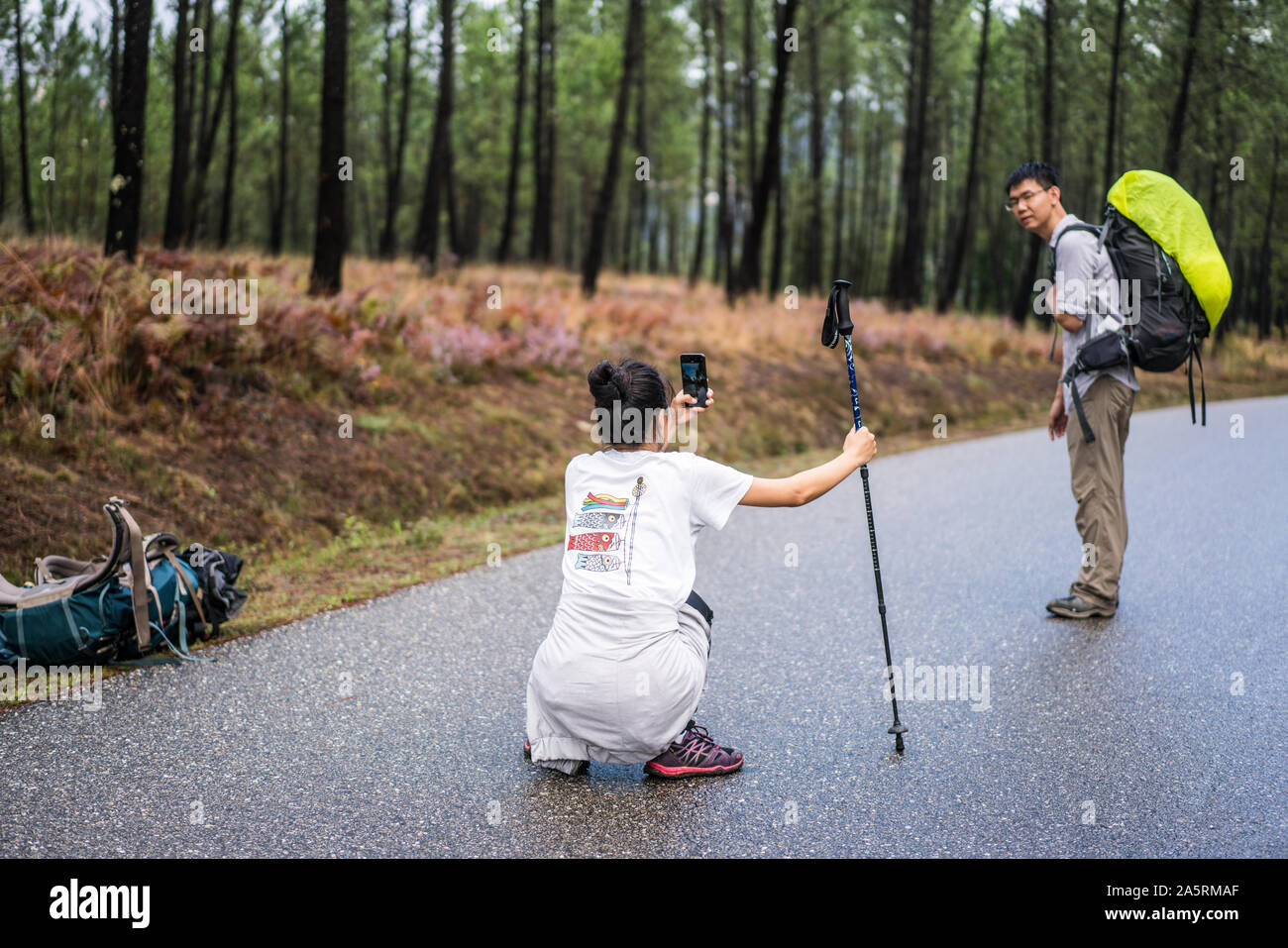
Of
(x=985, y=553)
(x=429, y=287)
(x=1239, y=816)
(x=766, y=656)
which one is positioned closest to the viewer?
→ (x=1239, y=816)

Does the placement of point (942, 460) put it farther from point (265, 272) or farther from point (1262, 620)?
point (265, 272)

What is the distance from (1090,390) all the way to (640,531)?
11.6ft

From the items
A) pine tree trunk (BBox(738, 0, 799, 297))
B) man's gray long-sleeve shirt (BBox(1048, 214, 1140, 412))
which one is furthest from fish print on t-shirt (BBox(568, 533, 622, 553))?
pine tree trunk (BBox(738, 0, 799, 297))

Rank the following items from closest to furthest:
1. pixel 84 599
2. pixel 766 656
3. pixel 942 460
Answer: pixel 84 599 → pixel 766 656 → pixel 942 460

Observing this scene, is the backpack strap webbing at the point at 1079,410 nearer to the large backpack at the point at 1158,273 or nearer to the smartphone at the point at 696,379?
the large backpack at the point at 1158,273

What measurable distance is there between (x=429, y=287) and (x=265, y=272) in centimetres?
351

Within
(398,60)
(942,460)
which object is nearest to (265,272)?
(942,460)

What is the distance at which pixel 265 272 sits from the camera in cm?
1348

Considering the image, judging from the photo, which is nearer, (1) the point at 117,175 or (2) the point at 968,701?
(2) the point at 968,701

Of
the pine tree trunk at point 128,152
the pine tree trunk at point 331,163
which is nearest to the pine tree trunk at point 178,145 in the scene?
the pine tree trunk at point 331,163

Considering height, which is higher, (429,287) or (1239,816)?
(429,287)

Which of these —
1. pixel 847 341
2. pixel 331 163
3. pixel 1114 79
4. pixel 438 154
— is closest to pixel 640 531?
pixel 847 341

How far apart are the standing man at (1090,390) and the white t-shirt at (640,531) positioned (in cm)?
312

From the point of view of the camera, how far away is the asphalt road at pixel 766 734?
11.9 feet
